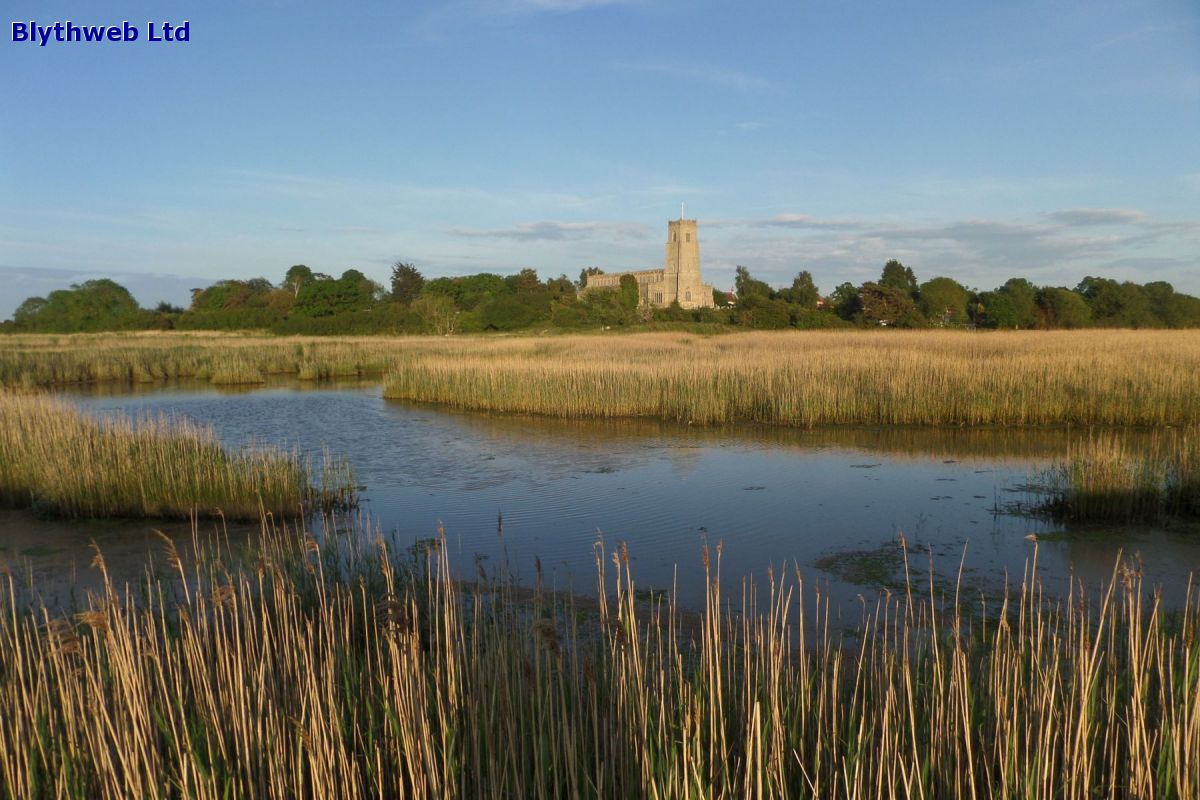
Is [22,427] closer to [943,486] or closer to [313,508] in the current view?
[313,508]

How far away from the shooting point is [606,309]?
51.1 m

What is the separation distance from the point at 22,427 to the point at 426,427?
6.32 m

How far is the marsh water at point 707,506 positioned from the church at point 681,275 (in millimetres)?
65087

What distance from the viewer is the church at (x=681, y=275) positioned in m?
79.1

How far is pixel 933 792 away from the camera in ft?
8.15

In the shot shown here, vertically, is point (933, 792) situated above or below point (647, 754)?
below

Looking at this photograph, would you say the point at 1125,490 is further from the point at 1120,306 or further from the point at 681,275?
the point at 681,275

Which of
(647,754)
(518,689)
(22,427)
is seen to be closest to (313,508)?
(22,427)

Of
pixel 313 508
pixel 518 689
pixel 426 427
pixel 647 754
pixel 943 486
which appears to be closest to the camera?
pixel 647 754

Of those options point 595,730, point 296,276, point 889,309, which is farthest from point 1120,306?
point 296,276

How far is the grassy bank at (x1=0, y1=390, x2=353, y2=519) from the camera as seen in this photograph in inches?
298

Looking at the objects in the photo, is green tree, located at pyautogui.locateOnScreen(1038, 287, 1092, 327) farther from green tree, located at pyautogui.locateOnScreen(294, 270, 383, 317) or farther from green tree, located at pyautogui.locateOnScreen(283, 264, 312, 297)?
green tree, located at pyautogui.locateOnScreen(283, 264, 312, 297)

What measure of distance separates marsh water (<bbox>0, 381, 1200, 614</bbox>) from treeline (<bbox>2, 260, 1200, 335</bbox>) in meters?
32.1

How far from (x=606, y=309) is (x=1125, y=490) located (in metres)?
44.7
